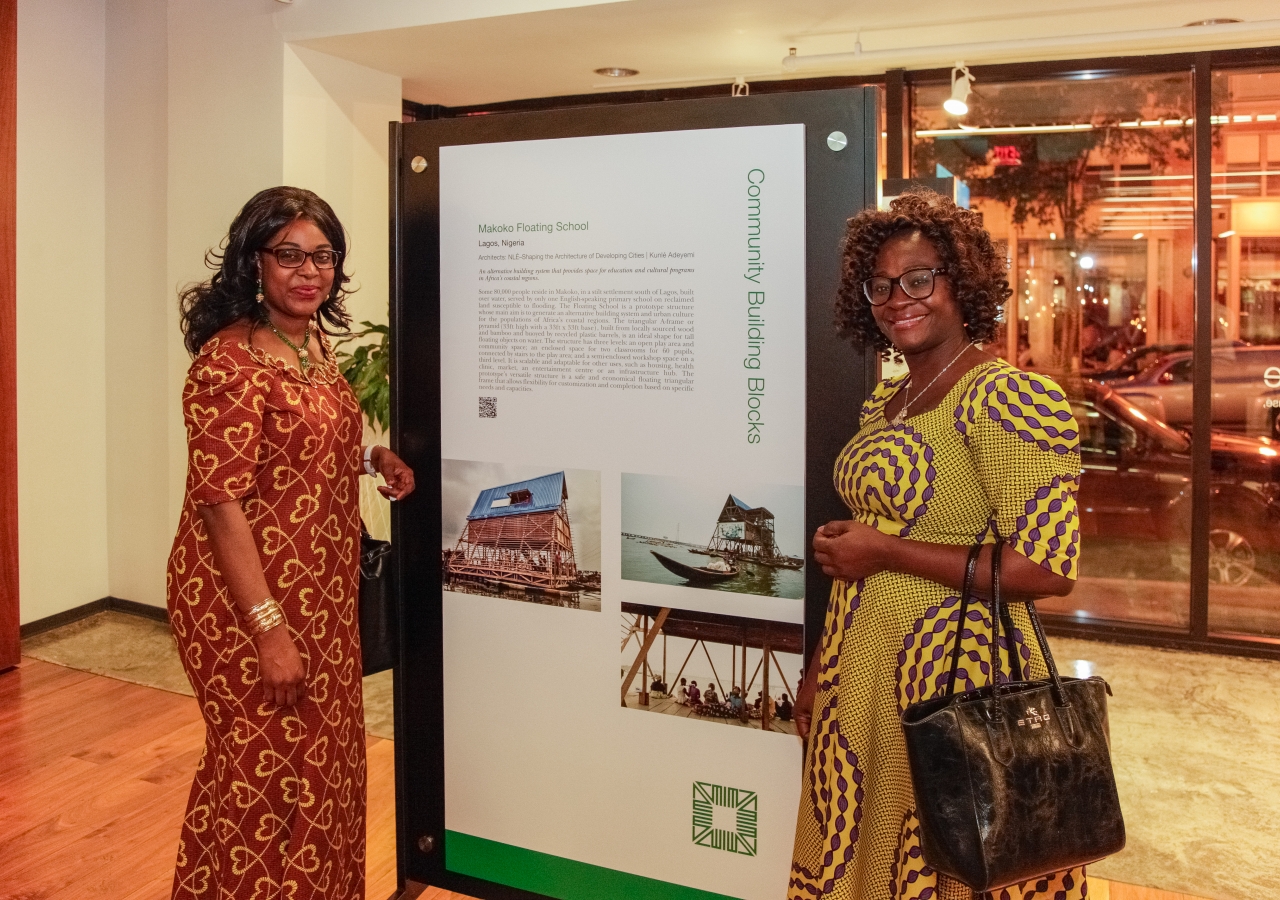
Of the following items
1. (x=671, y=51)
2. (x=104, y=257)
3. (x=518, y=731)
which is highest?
(x=671, y=51)

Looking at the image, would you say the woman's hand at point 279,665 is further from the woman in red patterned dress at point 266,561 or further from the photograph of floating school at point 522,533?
the photograph of floating school at point 522,533

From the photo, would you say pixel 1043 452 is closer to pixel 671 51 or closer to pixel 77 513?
pixel 671 51

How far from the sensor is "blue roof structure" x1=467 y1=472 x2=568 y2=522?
2287 mm

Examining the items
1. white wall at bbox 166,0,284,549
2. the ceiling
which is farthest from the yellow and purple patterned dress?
white wall at bbox 166,0,284,549

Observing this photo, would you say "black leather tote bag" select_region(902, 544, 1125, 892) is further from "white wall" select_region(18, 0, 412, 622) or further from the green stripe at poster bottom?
"white wall" select_region(18, 0, 412, 622)

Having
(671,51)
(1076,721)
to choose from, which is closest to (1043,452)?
(1076,721)

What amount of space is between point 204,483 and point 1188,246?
473 centimetres

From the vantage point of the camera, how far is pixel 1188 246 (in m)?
4.95

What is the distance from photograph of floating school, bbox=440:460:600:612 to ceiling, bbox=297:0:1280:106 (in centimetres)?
249

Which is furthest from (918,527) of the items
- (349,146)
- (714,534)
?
(349,146)

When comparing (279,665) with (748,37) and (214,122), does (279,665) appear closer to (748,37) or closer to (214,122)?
(214,122)

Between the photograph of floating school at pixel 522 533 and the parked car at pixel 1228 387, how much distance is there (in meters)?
3.91

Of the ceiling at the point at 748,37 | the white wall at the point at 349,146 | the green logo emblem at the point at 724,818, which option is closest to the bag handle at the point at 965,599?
the green logo emblem at the point at 724,818

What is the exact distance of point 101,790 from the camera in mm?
3361
